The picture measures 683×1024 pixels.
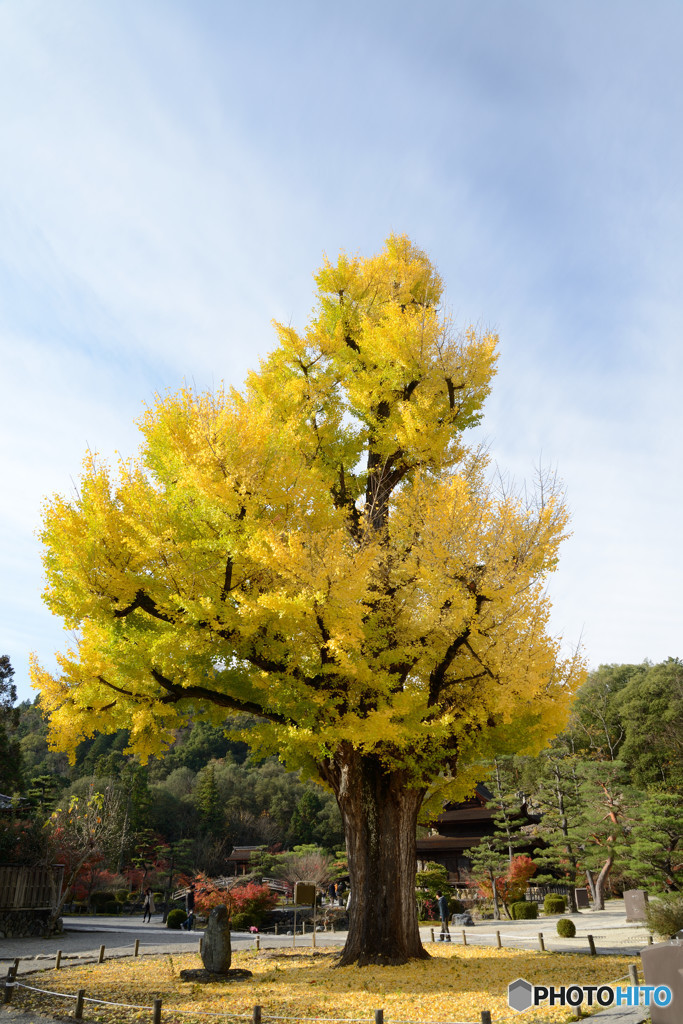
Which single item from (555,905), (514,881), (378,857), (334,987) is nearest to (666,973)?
(334,987)

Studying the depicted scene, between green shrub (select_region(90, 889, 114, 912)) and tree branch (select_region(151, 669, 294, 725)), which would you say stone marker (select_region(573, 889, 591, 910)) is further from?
green shrub (select_region(90, 889, 114, 912))

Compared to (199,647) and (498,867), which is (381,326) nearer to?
(199,647)

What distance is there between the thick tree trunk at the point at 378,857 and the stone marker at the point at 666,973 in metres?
5.44

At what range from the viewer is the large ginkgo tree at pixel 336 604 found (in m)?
9.32

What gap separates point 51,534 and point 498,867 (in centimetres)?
2544

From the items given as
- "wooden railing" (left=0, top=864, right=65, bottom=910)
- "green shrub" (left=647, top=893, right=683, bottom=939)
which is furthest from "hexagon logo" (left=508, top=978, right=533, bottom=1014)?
"wooden railing" (left=0, top=864, right=65, bottom=910)

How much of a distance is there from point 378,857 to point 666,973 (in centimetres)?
579

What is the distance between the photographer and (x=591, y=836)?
27812 millimetres

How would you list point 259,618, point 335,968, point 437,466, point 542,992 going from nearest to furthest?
point 542,992, point 259,618, point 335,968, point 437,466

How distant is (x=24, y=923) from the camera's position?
20234mm

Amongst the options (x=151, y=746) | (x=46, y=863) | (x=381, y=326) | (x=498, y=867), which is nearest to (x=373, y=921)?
(x=151, y=746)

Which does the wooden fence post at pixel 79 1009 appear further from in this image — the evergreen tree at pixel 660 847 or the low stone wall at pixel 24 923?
the evergreen tree at pixel 660 847

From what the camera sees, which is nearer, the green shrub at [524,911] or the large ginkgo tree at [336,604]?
the large ginkgo tree at [336,604]

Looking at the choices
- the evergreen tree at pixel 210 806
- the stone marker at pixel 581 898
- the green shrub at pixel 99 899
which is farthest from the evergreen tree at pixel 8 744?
the stone marker at pixel 581 898
